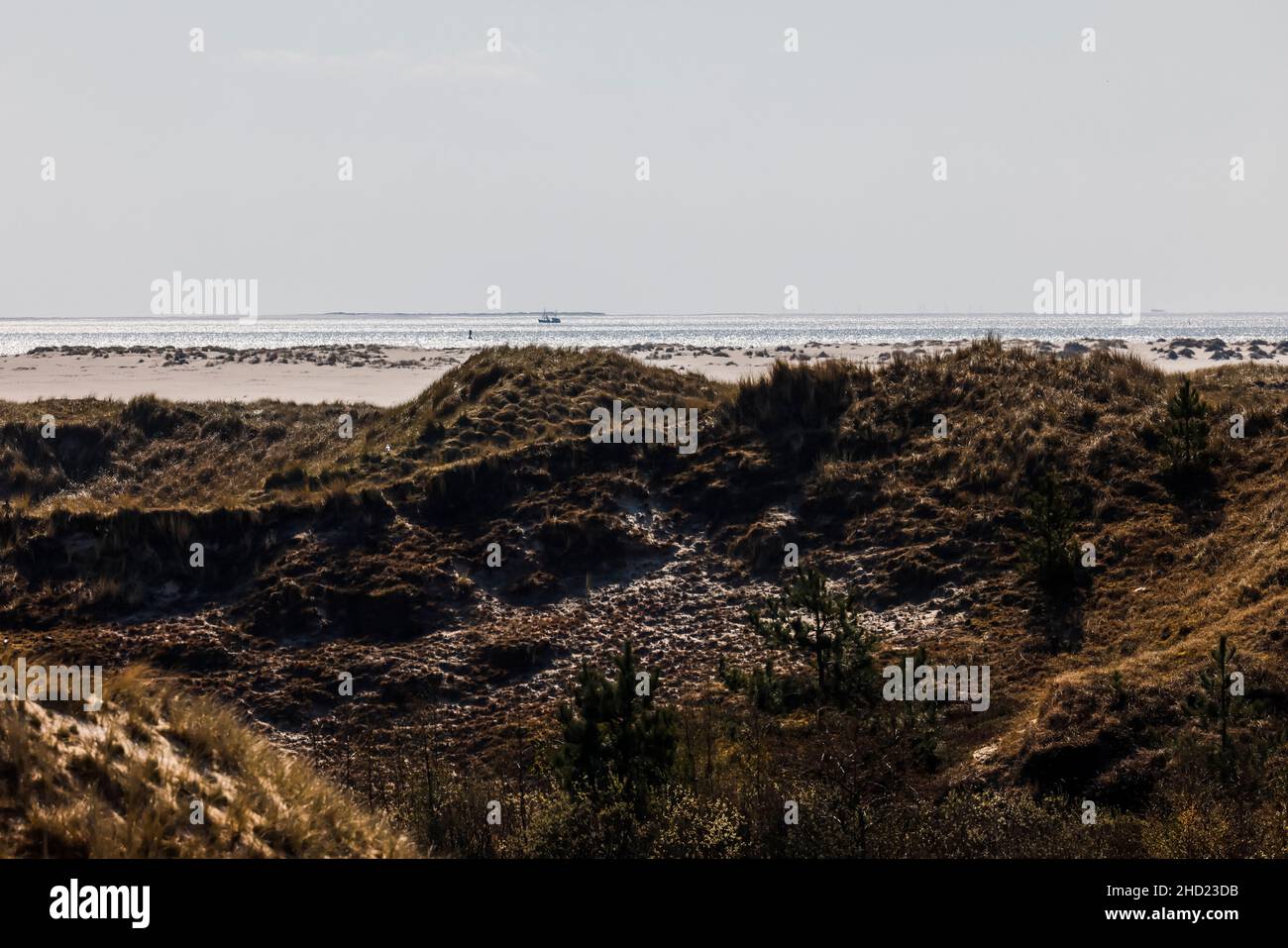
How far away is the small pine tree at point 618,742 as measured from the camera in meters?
13.8

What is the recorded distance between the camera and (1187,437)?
81.4ft

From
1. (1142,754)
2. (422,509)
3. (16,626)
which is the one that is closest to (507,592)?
(422,509)

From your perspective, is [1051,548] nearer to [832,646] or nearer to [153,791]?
[832,646]

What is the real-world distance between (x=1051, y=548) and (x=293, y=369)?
6381 centimetres

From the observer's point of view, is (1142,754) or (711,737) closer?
(1142,754)

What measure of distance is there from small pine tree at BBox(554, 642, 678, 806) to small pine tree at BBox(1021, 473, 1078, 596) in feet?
32.7

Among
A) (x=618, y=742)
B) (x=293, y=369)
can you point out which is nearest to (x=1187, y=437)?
(x=618, y=742)

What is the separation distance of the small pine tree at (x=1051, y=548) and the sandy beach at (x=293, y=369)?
24359 millimetres
